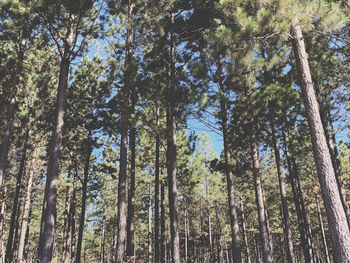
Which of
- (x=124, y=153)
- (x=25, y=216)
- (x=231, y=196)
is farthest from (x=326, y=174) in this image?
(x=25, y=216)

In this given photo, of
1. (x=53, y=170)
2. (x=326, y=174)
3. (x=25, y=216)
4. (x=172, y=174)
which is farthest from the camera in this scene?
(x=25, y=216)

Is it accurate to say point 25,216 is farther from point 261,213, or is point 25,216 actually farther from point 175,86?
point 261,213

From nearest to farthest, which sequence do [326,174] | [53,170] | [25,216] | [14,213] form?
[326,174] < [53,170] < [14,213] < [25,216]

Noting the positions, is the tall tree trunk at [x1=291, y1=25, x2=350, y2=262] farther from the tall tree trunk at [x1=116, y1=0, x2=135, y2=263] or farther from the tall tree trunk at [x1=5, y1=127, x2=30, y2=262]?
the tall tree trunk at [x1=5, y1=127, x2=30, y2=262]

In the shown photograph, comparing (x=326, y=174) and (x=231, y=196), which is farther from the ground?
(x=231, y=196)

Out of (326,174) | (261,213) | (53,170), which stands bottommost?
(261,213)

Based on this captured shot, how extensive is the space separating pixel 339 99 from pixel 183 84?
780 cm

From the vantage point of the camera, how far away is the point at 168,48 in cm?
1177

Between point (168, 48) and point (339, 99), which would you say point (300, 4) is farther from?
point (339, 99)

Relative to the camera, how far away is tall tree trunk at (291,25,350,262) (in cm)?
521

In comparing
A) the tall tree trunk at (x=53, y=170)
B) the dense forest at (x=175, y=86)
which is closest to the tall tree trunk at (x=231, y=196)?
the dense forest at (x=175, y=86)

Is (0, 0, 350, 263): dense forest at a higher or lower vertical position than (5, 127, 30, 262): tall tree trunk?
higher

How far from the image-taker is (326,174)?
5.70 m

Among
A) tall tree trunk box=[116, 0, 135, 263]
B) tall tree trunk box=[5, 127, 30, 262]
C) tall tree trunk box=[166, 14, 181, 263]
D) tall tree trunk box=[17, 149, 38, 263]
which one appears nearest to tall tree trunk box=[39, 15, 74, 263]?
tall tree trunk box=[116, 0, 135, 263]
